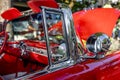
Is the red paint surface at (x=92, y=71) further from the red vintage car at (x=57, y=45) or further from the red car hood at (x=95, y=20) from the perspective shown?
the red car hood at (x=95, y=20)

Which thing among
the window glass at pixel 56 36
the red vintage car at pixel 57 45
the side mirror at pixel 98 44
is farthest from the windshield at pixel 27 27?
the side mirror at pixel 98 44

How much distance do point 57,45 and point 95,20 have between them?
704 mm

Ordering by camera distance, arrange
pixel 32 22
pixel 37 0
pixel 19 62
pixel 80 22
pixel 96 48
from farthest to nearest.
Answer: pixel 19 62 → pixel 80 22 → pixel 32 22 → pixel 96 48 → pixel 37 0

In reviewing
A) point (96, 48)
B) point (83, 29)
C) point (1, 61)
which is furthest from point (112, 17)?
point (1, 61)

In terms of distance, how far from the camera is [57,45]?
105 inches

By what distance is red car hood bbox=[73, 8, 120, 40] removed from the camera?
3.18 m

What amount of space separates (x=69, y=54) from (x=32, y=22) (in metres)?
0.48

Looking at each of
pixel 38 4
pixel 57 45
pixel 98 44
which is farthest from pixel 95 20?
pixel 38 4

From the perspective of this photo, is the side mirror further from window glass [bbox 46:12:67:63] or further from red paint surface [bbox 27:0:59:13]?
red paint surface [bbox 27:0:59:13]

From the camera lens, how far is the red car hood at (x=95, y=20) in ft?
10.4

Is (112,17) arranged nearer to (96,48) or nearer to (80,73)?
(96,48)

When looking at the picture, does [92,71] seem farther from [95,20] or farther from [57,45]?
[95,20]

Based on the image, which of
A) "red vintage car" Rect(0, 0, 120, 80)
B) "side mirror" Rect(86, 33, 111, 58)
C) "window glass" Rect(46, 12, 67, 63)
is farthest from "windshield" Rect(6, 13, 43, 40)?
"side mirror" Rect(86, 33, 111, 58)

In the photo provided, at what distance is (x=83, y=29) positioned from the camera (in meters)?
3.23
